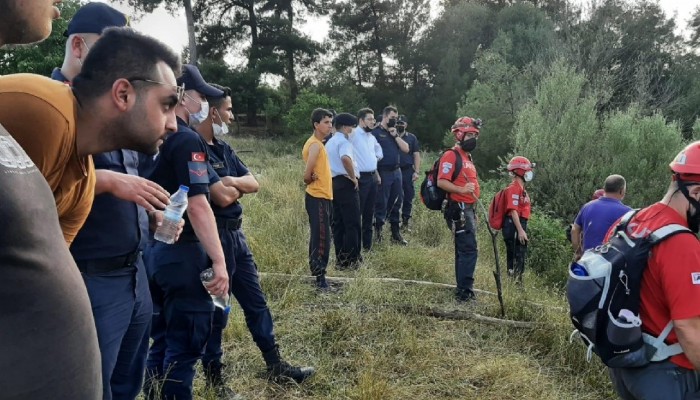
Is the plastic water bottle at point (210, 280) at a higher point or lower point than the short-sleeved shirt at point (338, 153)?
lower

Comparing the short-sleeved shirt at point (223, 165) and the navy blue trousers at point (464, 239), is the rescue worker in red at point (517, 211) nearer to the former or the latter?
the navy blue trousers at point (464, 239)

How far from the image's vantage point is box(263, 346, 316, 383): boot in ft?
10.4

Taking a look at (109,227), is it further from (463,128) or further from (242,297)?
(463,128)

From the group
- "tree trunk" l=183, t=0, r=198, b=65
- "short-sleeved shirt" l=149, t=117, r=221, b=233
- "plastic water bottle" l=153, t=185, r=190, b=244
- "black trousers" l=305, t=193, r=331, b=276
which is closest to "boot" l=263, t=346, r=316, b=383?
"short-sleeved shirt" l=149, t=117, r=221, b=233

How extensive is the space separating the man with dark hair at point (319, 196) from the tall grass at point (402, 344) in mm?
300

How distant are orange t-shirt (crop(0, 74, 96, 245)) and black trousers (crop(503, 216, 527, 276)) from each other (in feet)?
18.0

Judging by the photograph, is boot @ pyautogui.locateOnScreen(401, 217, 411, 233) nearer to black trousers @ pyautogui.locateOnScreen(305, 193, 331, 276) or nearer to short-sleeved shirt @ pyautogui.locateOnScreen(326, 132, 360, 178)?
short-sleeved shirt @ pyautogui.locateOnScreen(326, 132, 360, 178)

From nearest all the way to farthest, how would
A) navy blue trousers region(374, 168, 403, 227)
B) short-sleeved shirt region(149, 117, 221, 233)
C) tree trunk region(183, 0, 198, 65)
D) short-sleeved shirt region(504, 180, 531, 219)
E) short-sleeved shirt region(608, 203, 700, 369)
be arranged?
short-sleeved shirt region(608, 203, 700, 369) < short-sleeved shirt region(149, 117, 221, 233) < short-sleeved shirt region(504, 180, 531, 219) < navy blue trousers region(374, 168, 403, 227) < tree trunk region(183, 0, 198, 65)

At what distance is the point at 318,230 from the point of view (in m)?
5.24

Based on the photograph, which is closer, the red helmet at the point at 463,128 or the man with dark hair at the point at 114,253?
the man with dark hair at the point at 114,253

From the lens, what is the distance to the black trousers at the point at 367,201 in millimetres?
6793

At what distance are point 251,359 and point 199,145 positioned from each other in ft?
5.83

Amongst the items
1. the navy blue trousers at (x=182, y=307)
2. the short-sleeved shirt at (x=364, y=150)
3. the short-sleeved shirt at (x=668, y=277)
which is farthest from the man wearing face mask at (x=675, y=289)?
the short-sleeved shirt at (x=364, y=150)

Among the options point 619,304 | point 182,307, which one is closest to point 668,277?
point 619,304
